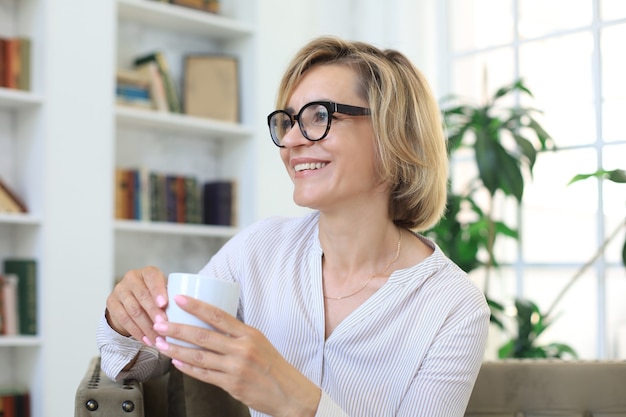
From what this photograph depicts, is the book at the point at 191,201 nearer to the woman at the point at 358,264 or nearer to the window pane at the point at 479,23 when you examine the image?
the window pane at the point at 479,23

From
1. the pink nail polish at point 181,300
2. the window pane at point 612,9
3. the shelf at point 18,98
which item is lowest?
the pink nail polish at point 181,300

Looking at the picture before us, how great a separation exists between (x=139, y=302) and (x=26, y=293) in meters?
2.12

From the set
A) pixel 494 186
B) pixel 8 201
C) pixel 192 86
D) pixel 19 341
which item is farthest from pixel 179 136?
pixel 494 186

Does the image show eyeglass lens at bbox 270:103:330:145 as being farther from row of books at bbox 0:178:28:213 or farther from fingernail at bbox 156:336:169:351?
row of books at bbox 0:178:28:213

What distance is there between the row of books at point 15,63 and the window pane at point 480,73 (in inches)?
76.6

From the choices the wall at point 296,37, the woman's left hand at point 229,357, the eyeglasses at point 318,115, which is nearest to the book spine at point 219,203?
the wall at point 296,37

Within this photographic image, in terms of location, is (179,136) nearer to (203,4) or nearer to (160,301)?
(203,4)

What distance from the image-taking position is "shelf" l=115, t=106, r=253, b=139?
3.62 m

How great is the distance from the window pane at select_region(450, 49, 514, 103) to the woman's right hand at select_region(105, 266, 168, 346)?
2728 millimetres

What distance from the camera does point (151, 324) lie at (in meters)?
1.31

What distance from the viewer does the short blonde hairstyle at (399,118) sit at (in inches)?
64.2

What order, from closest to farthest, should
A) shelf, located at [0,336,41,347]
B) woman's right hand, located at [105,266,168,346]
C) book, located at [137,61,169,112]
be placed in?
woman's right hand, located at [105,266,168,346]
shelf, located at [0,336,41,347]
book, located at [137,61,169,112]

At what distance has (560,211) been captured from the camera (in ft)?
11.8

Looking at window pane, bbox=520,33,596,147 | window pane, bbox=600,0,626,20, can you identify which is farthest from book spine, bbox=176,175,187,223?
window pane, bbox=600,0,626,20
